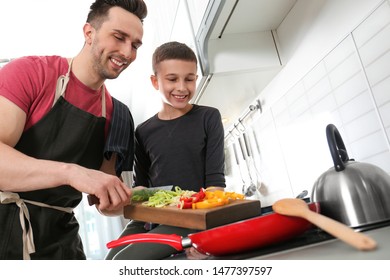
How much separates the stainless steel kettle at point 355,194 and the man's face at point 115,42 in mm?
563

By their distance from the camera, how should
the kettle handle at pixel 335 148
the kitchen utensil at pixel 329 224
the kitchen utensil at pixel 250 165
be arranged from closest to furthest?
the kitchen utensil at pixel 329 224, the kettle handle at pixel 335 148, the kitchen utensil at pixel 250 165

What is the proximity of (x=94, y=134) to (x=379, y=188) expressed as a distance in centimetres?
66

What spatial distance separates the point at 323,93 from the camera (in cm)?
85

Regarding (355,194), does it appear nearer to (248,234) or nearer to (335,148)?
(335,148)

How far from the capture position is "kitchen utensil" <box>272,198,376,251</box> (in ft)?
0.91

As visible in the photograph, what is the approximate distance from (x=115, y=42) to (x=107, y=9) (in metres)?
0.12

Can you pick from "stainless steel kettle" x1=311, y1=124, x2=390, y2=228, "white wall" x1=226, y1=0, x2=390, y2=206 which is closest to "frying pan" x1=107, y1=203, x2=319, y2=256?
"stainless steel kettle" x1=311, y1=124, x2=390, y2=228

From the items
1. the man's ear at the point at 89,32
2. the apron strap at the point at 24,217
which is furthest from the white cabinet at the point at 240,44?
the apron strap at the point at 24,217

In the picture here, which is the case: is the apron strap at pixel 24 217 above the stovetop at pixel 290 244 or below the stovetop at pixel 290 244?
above

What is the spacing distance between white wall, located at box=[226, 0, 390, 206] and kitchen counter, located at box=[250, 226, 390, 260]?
34cm

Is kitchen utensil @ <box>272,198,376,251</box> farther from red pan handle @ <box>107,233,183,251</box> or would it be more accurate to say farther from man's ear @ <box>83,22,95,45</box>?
man's ear @ <box>83,22,95,45</box>

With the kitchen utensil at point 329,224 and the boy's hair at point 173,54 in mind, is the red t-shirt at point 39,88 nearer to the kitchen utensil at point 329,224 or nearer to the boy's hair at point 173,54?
Answer: the boy's hair at point 173,54

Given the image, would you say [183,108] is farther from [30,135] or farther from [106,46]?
[30,135]

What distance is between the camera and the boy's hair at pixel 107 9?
860mm
